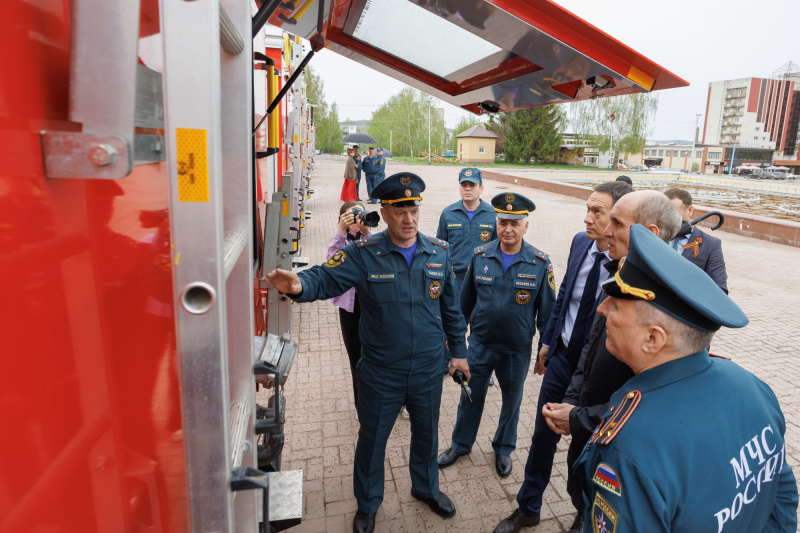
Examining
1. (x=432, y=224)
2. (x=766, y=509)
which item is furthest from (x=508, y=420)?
(x=432, y=224)

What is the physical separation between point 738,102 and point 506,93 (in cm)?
12389

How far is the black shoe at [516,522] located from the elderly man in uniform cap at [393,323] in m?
0.57

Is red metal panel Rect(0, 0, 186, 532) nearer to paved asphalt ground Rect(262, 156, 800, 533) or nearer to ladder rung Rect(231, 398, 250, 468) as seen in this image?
ladder rung Rect(231, 398, 250, 468)

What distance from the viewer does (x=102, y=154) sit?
65cm

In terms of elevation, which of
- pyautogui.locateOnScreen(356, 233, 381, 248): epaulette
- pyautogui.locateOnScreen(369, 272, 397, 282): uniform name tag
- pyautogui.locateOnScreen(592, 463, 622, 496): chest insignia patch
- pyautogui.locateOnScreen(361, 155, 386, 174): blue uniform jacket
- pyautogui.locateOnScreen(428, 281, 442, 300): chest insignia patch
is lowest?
pyautogui.locateOnScreen(592, 463, 622, 496): chest insignia patch

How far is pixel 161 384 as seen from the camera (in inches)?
38.2

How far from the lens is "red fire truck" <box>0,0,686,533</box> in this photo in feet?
2.02

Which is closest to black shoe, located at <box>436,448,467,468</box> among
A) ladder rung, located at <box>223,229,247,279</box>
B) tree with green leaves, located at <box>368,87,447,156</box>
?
ladder rung, located at <box>223,229,247,279</box>

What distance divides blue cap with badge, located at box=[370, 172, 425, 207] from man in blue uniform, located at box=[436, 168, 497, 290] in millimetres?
1855

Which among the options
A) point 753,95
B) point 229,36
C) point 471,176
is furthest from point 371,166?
point 753,95

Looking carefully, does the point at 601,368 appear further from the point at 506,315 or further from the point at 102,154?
the point at 102,154

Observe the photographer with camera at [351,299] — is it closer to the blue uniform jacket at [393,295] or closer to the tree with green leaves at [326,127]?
the blue uniform jacket at [393,295]

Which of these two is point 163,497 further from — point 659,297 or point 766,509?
point 766,509

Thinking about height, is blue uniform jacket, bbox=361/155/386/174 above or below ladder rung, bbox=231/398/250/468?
above
